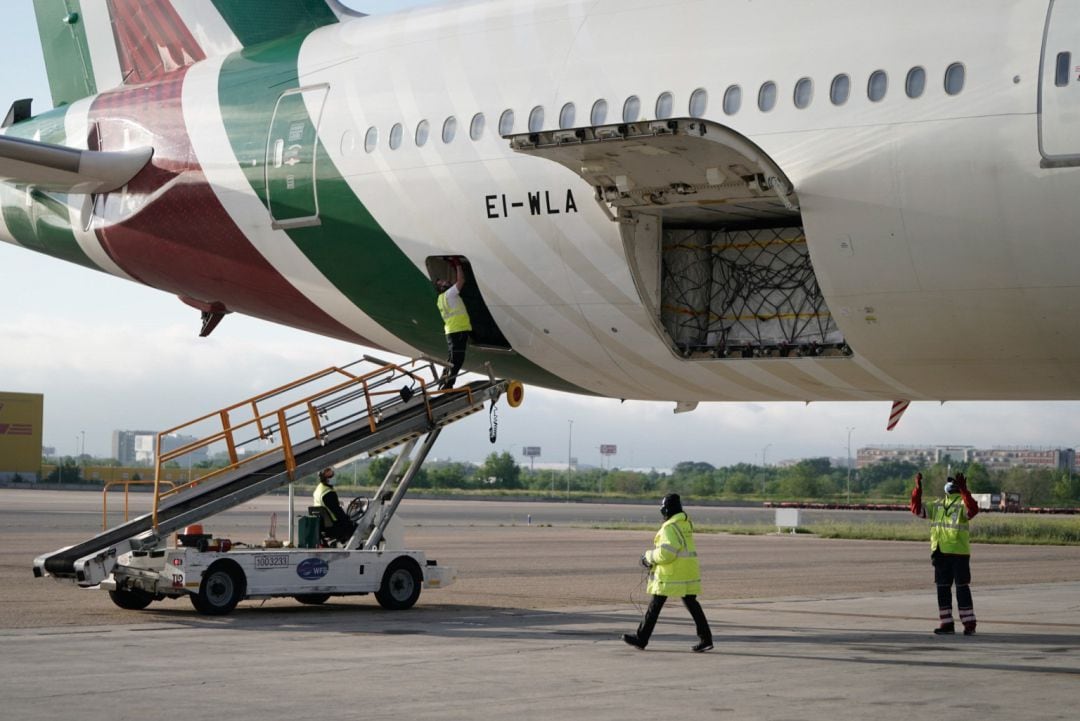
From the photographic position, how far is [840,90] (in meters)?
13.6

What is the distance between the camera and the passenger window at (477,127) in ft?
53.9

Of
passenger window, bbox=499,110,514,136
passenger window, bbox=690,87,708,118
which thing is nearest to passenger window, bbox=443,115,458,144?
passenger window, bbox=499,110,514,136

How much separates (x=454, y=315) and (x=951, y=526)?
663cm

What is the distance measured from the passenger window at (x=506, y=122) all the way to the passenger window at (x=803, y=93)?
3659 millimetres

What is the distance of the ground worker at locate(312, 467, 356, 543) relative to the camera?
19469mm

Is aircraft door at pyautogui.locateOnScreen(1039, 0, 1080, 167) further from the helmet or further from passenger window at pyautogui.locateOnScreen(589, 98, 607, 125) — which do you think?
the helmet

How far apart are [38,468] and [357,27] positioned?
84.8 meters

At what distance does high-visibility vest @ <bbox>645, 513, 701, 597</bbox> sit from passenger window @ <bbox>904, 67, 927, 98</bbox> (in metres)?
4.82

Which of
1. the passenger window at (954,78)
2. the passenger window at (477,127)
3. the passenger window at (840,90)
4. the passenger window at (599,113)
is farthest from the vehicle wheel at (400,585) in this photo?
the passenger window at (954,78)

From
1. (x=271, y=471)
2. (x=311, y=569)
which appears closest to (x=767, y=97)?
(x=271, y=471)

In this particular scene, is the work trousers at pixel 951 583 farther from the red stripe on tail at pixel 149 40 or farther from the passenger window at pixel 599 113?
the red stripe on tail at pixel 149 40

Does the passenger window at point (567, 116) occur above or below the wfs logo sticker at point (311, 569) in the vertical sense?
above

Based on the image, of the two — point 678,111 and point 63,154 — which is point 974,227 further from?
point 63,154

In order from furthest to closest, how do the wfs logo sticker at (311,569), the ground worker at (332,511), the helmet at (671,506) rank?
the ground worker at (332,511) → the wfs logo sticker at (311,569) → the helmet at (671,506)
